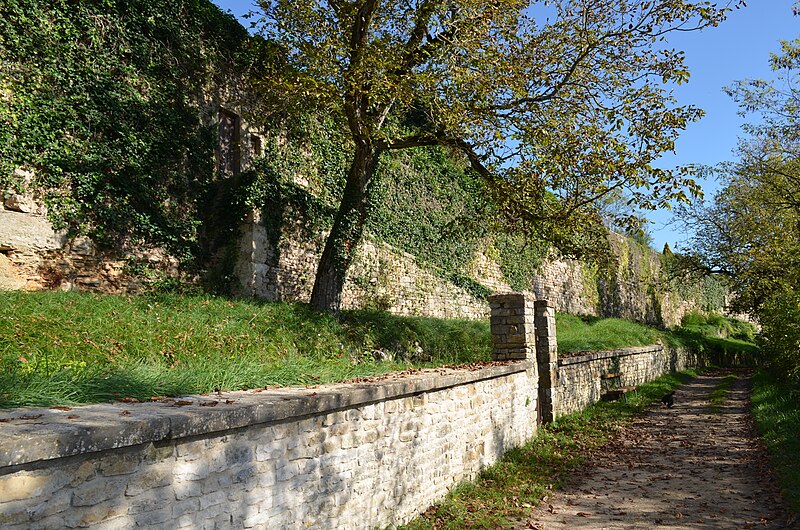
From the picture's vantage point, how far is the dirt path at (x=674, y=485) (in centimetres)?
596

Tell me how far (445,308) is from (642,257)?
20.3 metres

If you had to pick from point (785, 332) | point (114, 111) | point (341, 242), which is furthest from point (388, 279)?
point (785, 332)

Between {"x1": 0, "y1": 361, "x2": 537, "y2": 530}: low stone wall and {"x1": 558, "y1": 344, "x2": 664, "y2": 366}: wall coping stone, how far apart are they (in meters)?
5.16

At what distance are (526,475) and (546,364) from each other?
10.6ft

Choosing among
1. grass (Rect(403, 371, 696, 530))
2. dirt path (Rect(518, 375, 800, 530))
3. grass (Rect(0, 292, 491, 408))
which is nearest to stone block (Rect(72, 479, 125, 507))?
grass (Rect(0, 292, 491, 408))

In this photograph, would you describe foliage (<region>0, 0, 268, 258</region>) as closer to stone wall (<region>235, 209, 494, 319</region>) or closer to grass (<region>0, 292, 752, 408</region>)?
stone wall (<region>235, 209, 494, 319</region>)

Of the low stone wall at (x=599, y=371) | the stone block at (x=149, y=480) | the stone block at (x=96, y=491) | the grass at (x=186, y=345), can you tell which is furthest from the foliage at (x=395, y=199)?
the stone block at (x=96, y=491)

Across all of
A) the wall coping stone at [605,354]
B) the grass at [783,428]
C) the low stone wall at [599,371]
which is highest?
the wall coping stone at [605,354]

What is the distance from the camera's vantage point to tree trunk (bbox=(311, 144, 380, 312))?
11422 mm

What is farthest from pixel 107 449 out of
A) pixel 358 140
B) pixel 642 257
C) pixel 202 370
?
pixel 642 257

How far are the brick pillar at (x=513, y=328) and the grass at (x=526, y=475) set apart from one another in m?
1.46

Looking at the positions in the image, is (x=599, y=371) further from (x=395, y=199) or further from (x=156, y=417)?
(x=156, y=417)

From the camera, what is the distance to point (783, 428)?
9297mm

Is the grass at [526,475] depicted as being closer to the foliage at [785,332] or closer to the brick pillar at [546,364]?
the brick pillar at [546,364]
